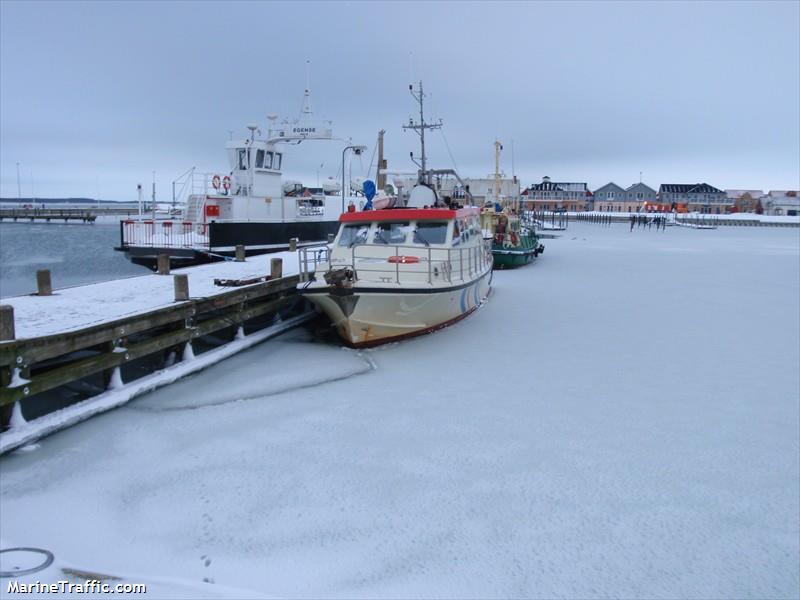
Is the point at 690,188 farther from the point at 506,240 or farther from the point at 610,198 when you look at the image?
the point at 506,240

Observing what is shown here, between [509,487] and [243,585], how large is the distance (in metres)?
2.38

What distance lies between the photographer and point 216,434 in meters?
6.45

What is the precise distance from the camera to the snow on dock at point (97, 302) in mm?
7047

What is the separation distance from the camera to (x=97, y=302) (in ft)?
28.4

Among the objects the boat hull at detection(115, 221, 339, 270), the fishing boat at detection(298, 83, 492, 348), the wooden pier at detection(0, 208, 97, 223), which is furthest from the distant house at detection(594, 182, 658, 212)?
the fishing boat at detection(298, 83, 492, 348)

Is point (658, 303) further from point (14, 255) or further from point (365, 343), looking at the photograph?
point (14, 255)

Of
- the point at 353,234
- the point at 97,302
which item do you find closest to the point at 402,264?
the point at 353,234

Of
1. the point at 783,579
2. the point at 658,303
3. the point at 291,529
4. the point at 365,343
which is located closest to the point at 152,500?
the point at 291,529

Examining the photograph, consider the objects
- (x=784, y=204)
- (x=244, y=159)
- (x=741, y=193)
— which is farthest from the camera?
(x=741, y=193)

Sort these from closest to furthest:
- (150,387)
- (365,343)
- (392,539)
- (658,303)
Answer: (392,539), (150,387), (365,343), (658,303)

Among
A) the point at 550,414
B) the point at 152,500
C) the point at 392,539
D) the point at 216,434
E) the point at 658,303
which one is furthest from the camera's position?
the point at 658,303

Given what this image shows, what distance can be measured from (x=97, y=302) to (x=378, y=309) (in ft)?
13.4

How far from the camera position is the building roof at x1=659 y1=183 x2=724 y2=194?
11888 cm

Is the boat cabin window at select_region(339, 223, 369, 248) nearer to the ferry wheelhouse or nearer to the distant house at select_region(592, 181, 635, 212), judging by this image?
the ferry wheelhouse
